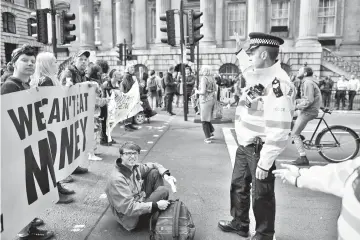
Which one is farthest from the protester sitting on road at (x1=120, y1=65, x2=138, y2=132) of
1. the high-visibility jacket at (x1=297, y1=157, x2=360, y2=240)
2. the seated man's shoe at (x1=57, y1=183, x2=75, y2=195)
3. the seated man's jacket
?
the high-visibility jacket at (x1=297, y1=157, x2=360, y2=240)

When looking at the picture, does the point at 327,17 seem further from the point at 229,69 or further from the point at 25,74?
the point at 25,74

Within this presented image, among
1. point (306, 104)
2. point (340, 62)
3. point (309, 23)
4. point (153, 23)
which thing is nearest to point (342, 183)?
point (306, 104)

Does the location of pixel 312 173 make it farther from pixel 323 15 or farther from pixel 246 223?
pixel 323 15

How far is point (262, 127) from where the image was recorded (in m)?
3.24

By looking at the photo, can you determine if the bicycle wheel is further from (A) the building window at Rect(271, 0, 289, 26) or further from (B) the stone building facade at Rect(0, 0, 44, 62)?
(B) the stone building facade at Rect(0, 0, 44, 62)

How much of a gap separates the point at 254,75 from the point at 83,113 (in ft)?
7.73

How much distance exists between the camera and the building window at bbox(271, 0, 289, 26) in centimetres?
2875

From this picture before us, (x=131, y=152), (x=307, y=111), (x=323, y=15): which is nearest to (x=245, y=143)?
(x=131, y=152)

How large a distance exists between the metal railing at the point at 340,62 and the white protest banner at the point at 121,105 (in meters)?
19.0

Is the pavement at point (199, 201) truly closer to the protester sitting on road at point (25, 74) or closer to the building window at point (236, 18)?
the protester sitting on road at point (25, 74)

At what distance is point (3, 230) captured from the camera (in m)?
2.42

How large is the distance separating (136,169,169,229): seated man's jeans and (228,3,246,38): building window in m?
27.7

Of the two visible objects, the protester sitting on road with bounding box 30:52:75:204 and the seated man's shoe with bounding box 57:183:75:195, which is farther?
the seated man's shoe with bounding box 57:183:75:195

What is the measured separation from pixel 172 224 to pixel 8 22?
43580 millimetres
